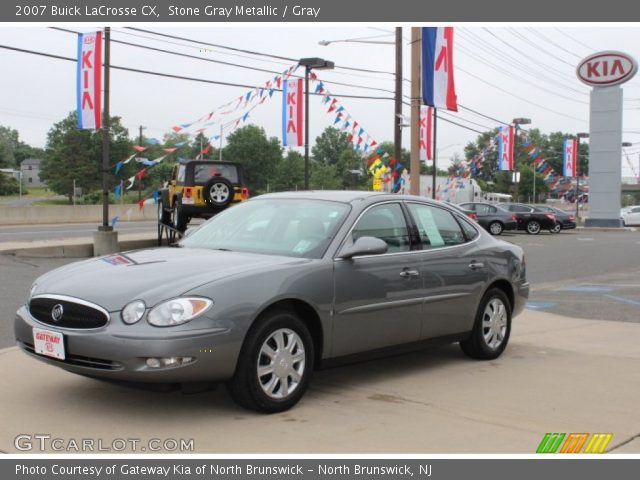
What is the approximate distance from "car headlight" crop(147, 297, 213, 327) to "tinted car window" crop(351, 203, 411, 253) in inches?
64.3

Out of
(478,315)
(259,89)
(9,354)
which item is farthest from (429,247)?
(259,89)

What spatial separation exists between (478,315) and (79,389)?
3.46 meters

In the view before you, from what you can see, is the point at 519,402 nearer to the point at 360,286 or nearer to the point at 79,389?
the point at 360,286

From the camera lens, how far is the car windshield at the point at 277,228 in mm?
5789

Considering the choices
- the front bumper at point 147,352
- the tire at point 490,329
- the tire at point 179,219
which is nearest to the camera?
the front bumper at point 147,352

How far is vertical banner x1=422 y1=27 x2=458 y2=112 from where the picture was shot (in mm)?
17266

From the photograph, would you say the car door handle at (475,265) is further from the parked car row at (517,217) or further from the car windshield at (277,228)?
the parked car row at (517,217)

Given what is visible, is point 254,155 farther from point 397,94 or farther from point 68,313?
point 68,313

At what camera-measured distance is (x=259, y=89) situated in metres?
23.7

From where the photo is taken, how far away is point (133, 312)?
472 cm

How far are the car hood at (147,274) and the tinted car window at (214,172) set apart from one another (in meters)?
14.3

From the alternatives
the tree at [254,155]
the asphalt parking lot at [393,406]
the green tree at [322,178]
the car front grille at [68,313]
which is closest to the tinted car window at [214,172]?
the asphalt parking lot at [393,406]

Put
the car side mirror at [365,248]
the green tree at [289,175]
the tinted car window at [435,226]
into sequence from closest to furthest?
1. the car side mirror at [365,248]
2. the tinted car window at [435,226]
3. the green tree at [289,175]

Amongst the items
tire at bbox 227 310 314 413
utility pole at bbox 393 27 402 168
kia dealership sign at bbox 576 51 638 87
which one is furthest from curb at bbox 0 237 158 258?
kia dealership sign at bbox 576 51 638 87
